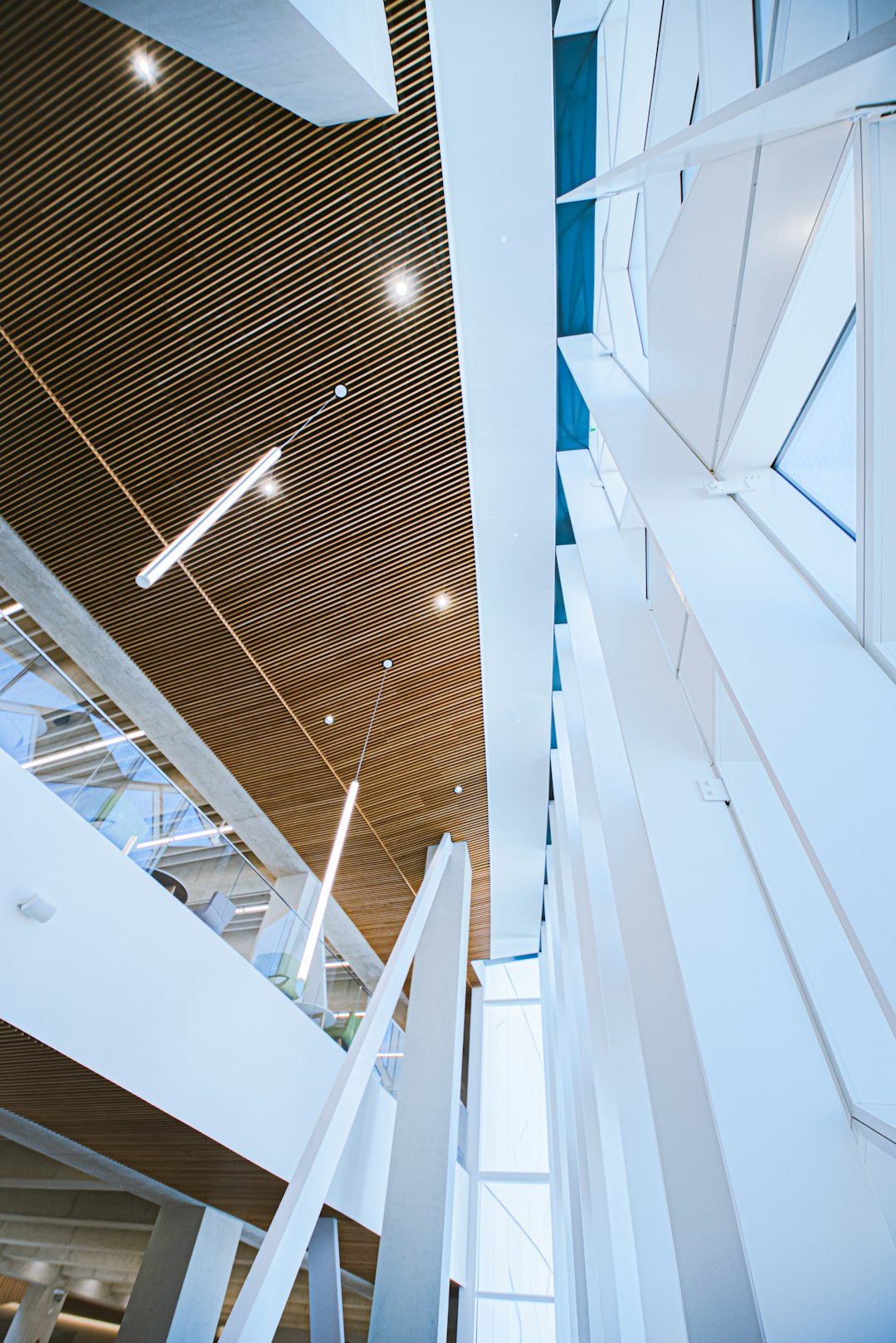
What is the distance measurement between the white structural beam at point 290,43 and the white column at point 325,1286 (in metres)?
10.2

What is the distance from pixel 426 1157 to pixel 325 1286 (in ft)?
7.05

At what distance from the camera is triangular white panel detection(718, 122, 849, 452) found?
7.79ft

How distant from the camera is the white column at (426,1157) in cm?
648

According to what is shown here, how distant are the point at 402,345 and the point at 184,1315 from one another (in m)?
9.70

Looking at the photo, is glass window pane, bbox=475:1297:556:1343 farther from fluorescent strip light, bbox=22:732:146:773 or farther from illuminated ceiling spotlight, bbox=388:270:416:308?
illuminated ceiling spotlight, bbox=388:270:416:308

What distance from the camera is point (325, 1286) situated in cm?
773

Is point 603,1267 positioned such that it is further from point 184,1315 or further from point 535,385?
point 535,385

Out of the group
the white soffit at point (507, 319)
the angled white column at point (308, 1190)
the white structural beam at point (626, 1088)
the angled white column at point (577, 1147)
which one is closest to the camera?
the white structural beam at point (626, 1088)

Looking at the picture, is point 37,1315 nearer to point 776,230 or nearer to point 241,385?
point 241,385

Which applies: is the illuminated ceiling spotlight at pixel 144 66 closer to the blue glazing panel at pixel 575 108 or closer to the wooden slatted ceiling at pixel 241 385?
the wooden slatted ceiling at pixel 241 385

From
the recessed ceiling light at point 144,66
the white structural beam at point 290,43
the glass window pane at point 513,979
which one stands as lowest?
the white structural beam at point 290,43

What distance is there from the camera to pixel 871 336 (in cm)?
200

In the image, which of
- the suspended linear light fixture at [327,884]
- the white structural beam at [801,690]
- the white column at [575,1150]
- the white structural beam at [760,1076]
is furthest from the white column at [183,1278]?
the white structural beam at [801,690]

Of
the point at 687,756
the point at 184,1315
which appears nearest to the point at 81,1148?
the point at 184,1315
